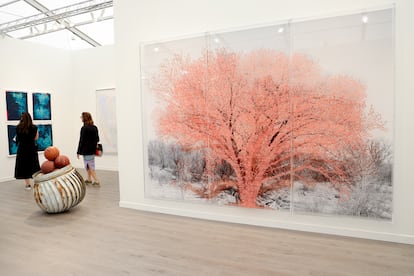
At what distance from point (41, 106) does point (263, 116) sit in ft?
22.3

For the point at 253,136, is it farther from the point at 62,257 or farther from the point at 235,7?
the point at 62,257

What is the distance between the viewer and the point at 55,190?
433cm

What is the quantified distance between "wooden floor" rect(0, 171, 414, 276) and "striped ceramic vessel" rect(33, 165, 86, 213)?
0.18 meters

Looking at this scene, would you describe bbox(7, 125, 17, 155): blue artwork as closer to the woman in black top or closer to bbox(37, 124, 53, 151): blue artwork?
bbox(37, 124, 53, 151): blue artwork

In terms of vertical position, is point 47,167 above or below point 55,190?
above

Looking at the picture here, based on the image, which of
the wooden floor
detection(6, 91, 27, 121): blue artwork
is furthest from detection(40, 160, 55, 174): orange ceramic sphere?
detection(6, 91, 27, 121): blue artwork

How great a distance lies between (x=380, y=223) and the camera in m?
3.28

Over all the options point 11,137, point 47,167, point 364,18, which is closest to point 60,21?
point 11,137

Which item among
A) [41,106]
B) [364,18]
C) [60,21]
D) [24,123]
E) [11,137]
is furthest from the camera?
[60,21]

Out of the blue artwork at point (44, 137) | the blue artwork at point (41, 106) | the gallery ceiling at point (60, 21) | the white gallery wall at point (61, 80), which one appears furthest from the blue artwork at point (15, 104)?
the gallery ceiling at point (60, 21)

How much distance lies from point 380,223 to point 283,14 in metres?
2.63

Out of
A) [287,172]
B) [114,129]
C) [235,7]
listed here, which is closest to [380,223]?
[287,172]

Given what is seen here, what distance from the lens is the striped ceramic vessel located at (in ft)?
14.2

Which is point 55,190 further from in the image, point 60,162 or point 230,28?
point 230,28
